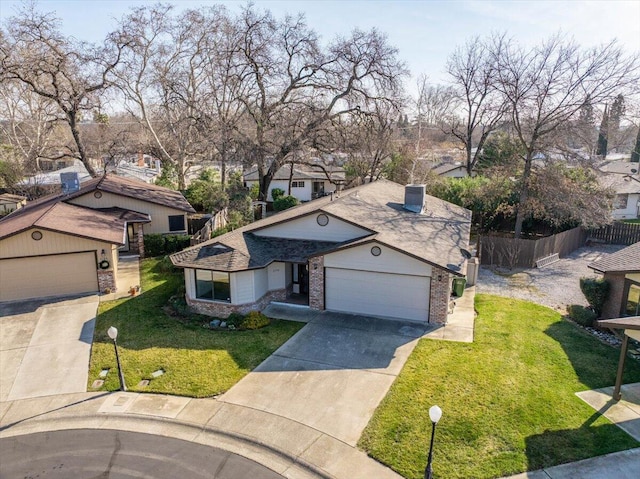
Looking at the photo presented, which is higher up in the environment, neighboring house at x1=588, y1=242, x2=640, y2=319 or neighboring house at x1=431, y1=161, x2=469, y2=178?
neighboring house at x1=431, y1=161, x2=469, y2=178

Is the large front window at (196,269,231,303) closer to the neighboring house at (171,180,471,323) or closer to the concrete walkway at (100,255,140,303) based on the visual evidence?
the neighboring house at (171,180,471,323)

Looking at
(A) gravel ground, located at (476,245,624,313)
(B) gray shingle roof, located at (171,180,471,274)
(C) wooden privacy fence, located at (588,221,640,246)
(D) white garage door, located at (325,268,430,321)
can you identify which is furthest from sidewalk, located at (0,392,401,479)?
(C) wooden privacy fence, located at (588,221,640,246)

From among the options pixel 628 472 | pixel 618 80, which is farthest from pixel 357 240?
pixel 618 80

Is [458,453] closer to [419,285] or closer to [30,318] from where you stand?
[419,285]

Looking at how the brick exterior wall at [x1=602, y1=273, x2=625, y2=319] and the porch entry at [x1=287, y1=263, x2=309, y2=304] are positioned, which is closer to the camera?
the brick exterior wall at [x1=602, y1=273, x2=625, y2=319]

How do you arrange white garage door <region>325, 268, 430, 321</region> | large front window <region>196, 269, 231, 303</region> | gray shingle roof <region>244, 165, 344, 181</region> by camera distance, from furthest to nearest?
gray shingle roof <region>244, 165, 344, 181</region> < large front window <region>196, 269, 231, 303</region> < white garage door <region>325, 268, 430, 321</region>

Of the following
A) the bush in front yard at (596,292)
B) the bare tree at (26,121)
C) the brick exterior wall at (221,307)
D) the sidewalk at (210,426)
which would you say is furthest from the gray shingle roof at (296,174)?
the sidewalk at (210,426)

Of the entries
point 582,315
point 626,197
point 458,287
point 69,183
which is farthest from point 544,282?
point 69,183
